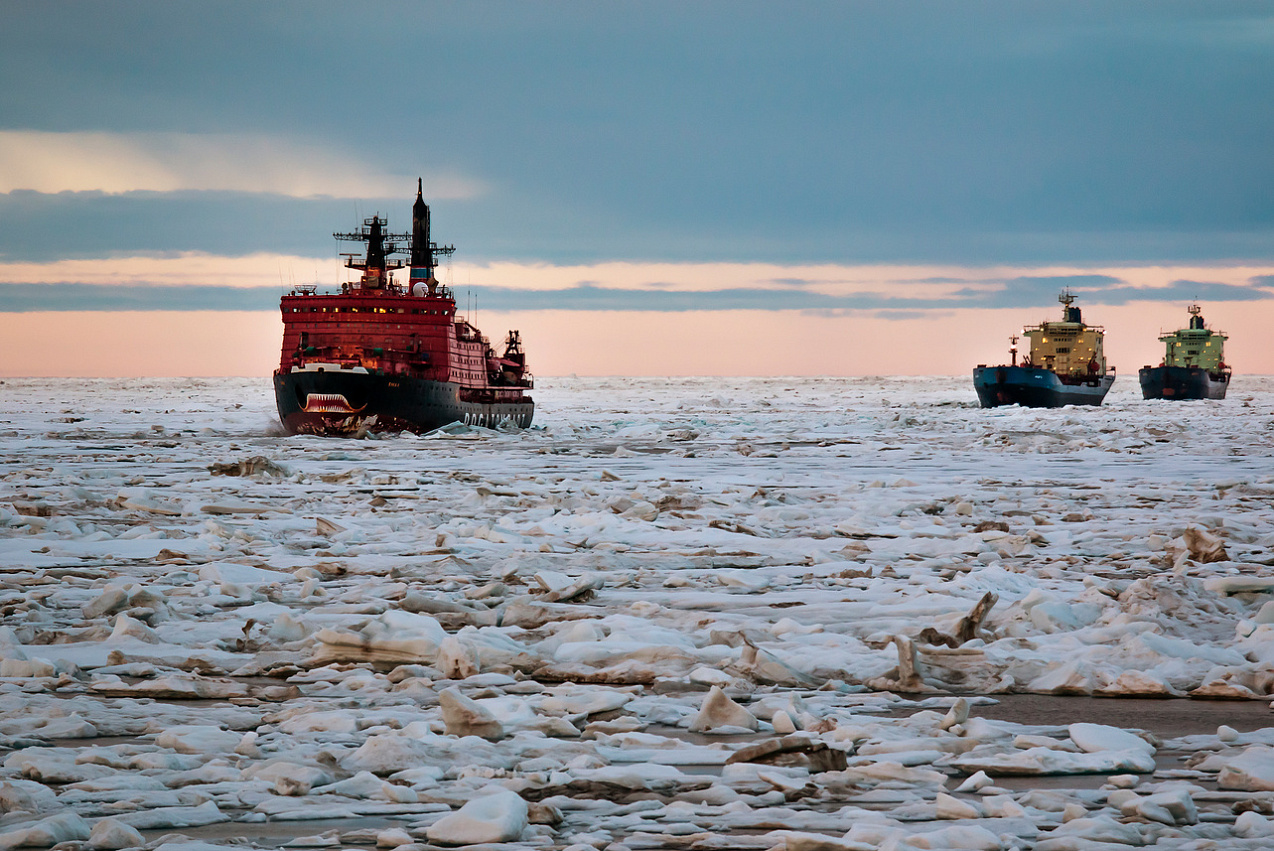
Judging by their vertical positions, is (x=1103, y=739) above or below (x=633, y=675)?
above

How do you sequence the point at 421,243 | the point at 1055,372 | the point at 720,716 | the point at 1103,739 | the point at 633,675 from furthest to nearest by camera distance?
the point at 1055,372, the point at 421,243, the point at 633,675, the point at 720,716, the point at 1103,739

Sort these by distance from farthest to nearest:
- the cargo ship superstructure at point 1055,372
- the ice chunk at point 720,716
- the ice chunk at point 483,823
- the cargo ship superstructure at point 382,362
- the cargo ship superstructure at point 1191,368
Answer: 1. the cargo ship superstructure at point 1191,368
2. the cargo ship superstructure at point 1055,372
3. the cargo ship superstructure at point 382,362
4. the ice chunk at point 720,716
5. the ice chunk at point 483,823

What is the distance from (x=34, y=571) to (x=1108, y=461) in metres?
18.9

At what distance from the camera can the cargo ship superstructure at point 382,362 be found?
1421 inches

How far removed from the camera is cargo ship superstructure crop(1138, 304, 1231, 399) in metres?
82.6

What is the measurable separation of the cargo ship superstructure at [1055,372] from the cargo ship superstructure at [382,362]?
30604mm

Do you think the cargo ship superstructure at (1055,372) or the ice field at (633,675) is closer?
the ice field at (633,675)

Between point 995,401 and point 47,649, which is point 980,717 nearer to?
point 47,649

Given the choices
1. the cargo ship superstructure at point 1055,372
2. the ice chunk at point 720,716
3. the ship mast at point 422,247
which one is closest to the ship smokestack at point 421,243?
the ship mast at point 422,247

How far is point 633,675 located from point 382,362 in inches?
1318

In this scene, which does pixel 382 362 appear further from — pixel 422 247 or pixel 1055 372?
pixel 1055 372

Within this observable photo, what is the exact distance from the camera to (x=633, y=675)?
584 centimetres

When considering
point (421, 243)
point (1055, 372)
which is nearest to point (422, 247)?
point (421, 243)

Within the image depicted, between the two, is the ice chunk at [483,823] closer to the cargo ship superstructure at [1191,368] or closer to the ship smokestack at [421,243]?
the ship smokestack at [421,243]
